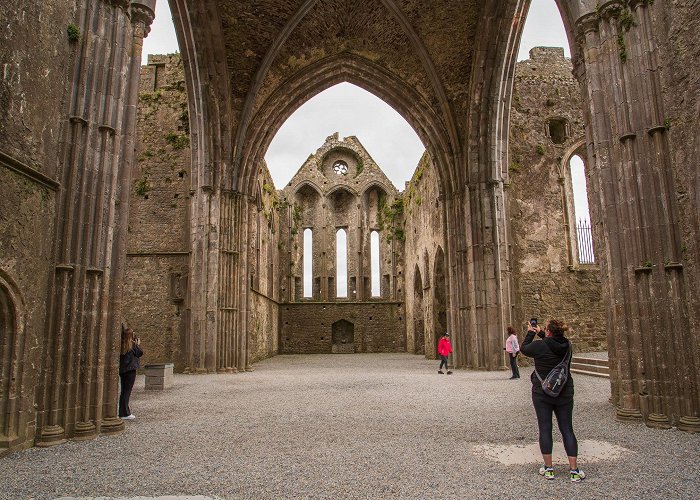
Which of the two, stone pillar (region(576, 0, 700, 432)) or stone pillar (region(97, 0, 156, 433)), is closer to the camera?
stone pillar (region(576, 0, 700, 432))

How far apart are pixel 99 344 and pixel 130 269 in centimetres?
856

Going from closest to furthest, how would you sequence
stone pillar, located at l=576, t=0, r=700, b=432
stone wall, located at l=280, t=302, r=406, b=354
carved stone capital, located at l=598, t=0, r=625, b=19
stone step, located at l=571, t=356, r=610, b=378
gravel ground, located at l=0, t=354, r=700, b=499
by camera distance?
gravel ground, located at l=0, t=354, r=700, b=499
stone pillar, located at l=576, t=0, r=700, b=432
carved stone capital, located at l=598, t=0, r=625, b=19
stone step, located at l=571, t=356, r=610, b=378
stone wall, located at l=280, t=302, r=406, b=354

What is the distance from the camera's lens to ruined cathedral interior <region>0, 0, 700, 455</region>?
15.4ft

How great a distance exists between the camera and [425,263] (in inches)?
763

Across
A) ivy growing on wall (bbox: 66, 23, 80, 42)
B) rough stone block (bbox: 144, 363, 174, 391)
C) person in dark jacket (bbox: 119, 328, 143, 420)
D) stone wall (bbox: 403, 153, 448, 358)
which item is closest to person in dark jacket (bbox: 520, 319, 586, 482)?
person in dark jacket (bbox: 119, 328, 143, 420)

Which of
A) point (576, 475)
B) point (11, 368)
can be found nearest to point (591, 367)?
point (576, 475)

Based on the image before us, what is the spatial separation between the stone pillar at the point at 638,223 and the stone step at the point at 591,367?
4352mm

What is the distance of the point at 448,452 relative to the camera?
4039mm

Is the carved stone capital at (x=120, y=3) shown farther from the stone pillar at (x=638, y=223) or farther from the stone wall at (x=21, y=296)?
the stone pillar at (x=638, y=223)

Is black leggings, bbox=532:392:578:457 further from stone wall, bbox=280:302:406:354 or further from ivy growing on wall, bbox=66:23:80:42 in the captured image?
stone wall, bbox=280:302:406:354

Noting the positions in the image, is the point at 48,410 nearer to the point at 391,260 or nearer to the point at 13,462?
the point at 13,462

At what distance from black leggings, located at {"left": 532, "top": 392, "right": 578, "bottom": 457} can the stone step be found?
721 cm

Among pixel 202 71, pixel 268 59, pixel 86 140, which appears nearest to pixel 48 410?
pixel 86 140

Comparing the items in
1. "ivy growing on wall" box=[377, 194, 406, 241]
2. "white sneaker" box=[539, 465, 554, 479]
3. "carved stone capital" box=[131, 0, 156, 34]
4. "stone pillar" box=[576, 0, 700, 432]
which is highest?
"ivy growing on wall" box=[377, 194, 406, 241]
